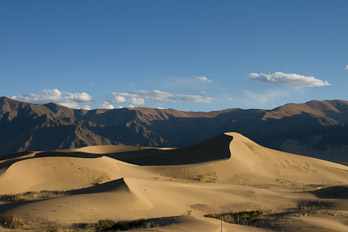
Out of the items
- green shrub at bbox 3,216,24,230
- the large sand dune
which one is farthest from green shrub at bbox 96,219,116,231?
green shrub at bbox 3,216,24,230

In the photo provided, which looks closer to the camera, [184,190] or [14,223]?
[14,223]

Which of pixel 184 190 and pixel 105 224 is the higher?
pixel 184 190

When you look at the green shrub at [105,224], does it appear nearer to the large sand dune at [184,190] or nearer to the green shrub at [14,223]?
the large sand dune at [184,190]

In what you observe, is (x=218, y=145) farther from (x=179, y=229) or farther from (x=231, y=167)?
(x=179, y=229)

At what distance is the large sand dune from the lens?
14148mm

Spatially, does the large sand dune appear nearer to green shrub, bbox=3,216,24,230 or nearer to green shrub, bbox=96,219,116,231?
green shrub, bbox=3,216,24,230

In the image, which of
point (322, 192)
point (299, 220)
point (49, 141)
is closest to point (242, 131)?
point (49, 141)

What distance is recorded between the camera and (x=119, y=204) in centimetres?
1658

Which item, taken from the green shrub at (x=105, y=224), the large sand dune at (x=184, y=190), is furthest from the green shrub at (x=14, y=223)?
the green shrub at (x=105, y=224)

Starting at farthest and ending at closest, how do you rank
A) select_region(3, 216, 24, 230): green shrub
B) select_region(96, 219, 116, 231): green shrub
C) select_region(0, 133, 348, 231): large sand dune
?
1. select_region(0, 133, 348, 231): large sand dune
2. select_region(96, 219, 116, 231): green shrub
3. select_region(3, 216, 24, 230): green shrub

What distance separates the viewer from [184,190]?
21.1 metres

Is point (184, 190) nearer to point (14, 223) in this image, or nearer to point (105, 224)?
point (105, 224)

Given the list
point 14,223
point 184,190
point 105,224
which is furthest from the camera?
point 184,190

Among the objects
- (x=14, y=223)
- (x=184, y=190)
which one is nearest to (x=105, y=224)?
(x=14, y=223)
